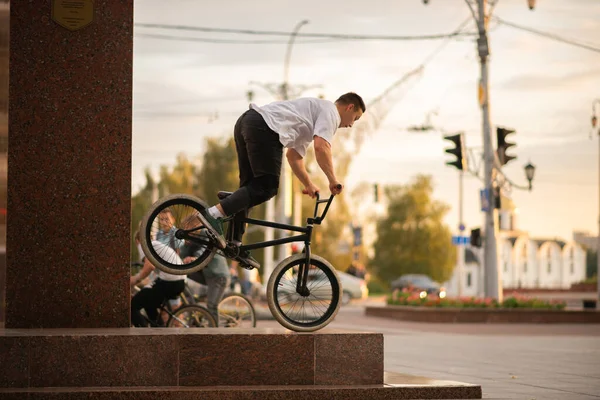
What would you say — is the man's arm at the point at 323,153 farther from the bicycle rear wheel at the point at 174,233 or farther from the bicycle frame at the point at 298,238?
the bicycle rear wheel at the point at 174,233

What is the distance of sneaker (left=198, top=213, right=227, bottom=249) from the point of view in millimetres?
8305

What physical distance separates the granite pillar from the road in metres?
3.45

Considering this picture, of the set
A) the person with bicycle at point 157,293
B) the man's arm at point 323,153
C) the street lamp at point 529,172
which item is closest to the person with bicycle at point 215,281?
the person with bicycle at point 157,293

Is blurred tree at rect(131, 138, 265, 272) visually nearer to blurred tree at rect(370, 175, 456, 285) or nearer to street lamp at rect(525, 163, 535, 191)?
blurred tree at rect(370, 175, 456, 285)

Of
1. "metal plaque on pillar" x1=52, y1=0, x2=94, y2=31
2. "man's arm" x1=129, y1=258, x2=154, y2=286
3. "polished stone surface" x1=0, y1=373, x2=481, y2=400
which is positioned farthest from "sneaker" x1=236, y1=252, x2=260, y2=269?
"man's arm" x1=129, y1=258, x2=154, y2=286

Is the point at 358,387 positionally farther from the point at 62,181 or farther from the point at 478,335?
the point at 478,335

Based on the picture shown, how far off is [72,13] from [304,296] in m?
2.98

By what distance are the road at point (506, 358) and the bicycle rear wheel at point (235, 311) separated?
1941mm

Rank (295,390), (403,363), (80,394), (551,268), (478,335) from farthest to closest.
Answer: (551,268)
(478,335)
(403,363)
(295,390)
(80,394)

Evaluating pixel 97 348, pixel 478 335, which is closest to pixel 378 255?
pixel 478 335

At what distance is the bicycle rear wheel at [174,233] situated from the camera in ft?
27.6

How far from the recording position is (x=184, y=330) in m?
8.25

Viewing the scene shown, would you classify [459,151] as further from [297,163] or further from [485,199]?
[297,163]

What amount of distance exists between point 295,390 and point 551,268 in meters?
126
